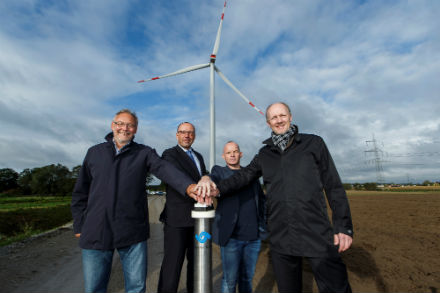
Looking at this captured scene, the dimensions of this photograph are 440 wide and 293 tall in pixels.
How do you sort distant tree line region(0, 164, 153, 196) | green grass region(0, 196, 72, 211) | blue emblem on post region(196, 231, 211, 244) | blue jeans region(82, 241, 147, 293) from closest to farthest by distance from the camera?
blue emblem on post region(196, 231, 211, 244)
blue jeans region(82, 241, 147, 293)
green grass region(0, 196, 72, 211)
distant tree line region(0, 164, 153, 196)

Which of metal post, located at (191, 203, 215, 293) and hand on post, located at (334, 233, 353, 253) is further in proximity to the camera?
hand on post, located at (334, 233, 353, 253)

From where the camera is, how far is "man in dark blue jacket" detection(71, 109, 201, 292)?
267cm

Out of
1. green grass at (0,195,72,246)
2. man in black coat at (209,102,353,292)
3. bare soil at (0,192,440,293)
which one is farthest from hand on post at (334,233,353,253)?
green grass at (0,195,72,246)

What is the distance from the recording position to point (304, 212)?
101 inches

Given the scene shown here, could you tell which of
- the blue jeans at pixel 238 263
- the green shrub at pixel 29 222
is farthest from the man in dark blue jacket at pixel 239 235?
the green shrub at pixel 29 222

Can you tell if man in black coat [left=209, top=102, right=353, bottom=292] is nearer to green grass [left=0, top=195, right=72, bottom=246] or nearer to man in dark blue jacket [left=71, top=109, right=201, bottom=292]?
man in dark blue jacket [left=71, top=109, right=201, bottom=292]

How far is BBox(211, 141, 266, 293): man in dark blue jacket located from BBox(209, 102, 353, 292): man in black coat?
64cm

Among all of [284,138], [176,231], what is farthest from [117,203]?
[284,138]

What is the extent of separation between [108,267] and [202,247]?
4.01 feet

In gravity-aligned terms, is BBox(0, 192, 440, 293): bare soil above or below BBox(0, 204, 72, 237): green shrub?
above

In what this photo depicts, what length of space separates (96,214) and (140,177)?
60 centimetres

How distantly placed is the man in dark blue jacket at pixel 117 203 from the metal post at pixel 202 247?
1.43ft

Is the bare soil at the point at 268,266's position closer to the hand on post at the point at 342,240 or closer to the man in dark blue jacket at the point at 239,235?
the man in dark blue jacket at the point at 239,235

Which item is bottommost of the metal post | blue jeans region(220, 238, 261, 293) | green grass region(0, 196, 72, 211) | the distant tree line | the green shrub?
the green shrub
